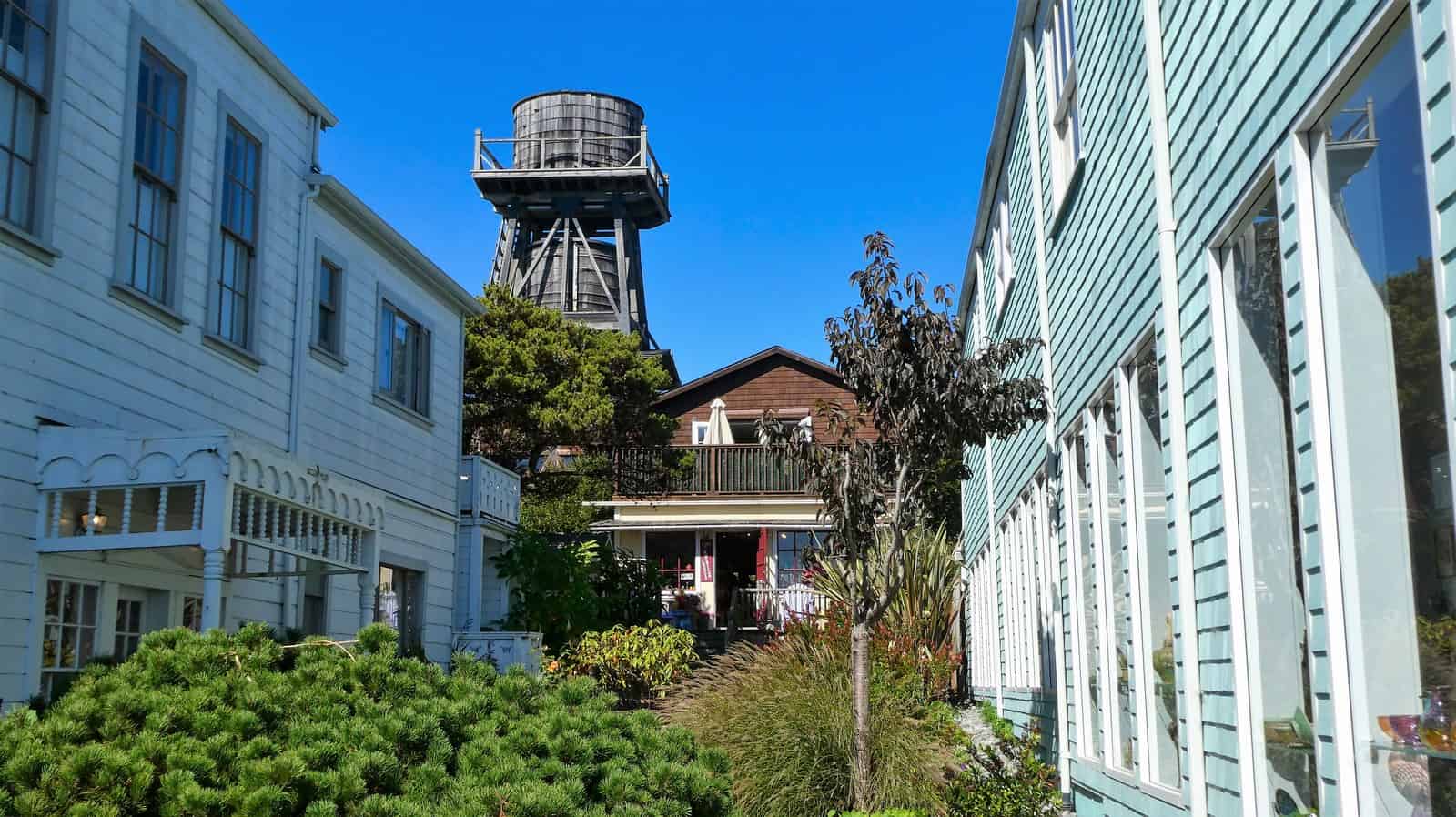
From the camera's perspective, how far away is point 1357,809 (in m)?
4.18

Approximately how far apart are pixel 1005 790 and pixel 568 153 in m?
35.0

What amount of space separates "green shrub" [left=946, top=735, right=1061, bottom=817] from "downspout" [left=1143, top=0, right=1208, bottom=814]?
3844 mm

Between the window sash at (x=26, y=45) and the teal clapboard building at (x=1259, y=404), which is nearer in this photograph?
the teal clapboard building at (x=1259, y=404)

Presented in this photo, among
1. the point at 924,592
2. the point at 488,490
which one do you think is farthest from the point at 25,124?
the point at 924,592

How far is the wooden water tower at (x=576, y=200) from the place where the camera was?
41969 millimetres

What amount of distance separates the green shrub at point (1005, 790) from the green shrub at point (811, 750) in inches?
7.3

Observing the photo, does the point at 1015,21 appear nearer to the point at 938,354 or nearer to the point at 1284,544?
the point at 938,354

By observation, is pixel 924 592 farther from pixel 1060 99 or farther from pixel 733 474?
pixel 1060 99

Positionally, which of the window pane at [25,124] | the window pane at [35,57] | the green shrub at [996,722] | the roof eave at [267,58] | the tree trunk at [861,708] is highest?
the roof eave at [267,58]

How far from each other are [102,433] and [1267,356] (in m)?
7.03

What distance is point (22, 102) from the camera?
8.54m

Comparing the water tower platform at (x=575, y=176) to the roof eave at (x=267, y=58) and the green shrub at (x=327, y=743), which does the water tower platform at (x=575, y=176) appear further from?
the green shrub at (x=327, y=743)

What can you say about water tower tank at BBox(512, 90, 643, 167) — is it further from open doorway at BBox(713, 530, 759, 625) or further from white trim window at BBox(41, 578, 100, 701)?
white trim window at BBox(41, 578, 100, 701)

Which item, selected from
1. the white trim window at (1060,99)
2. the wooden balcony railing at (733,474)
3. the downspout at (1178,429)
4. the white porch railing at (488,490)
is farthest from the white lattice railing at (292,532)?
the wooden balcony railing at (733,474)
